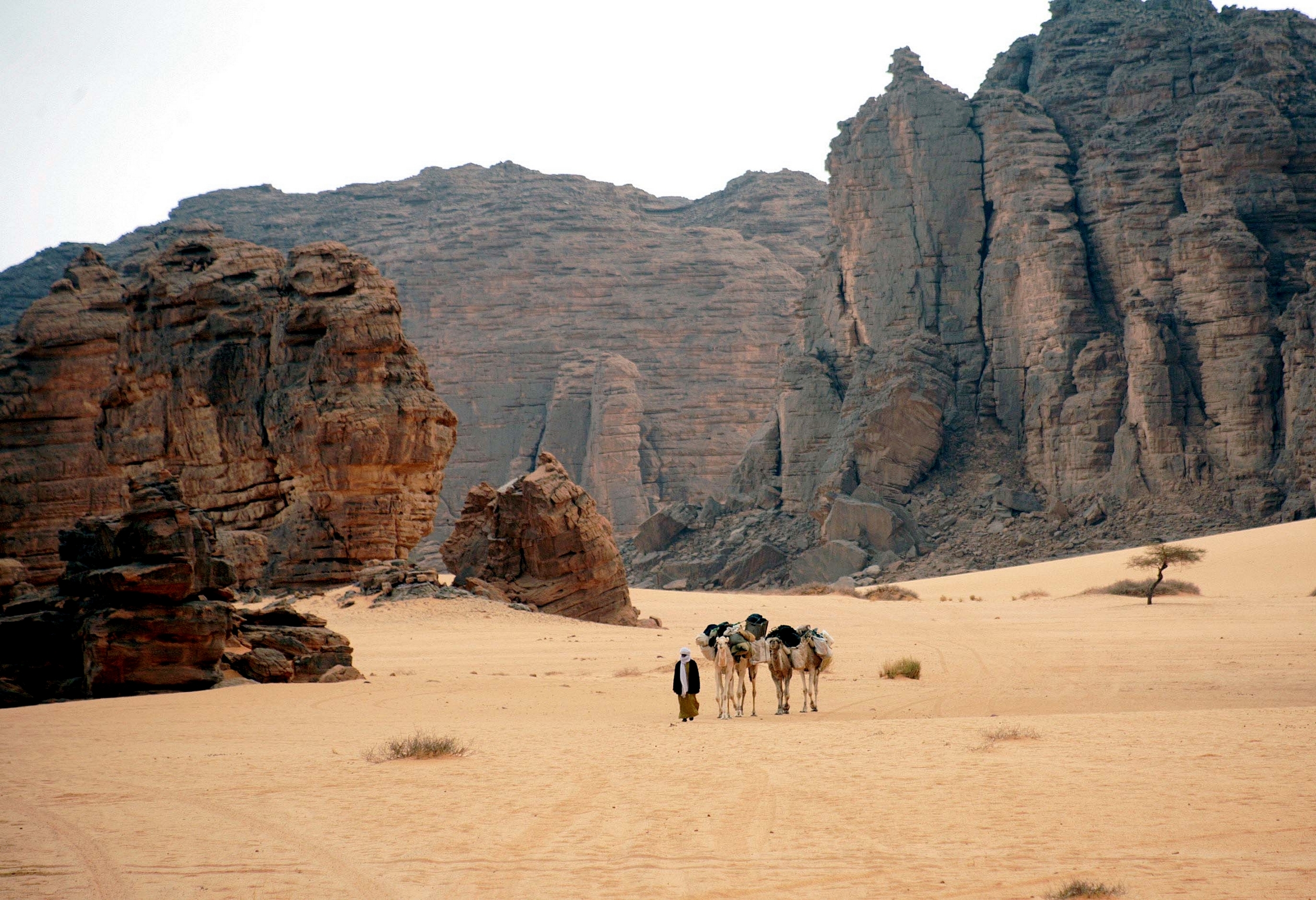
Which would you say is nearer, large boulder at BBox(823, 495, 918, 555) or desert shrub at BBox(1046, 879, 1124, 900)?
desert shrub at BBox(1046, 879, 1124, 900)

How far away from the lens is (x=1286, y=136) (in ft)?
155

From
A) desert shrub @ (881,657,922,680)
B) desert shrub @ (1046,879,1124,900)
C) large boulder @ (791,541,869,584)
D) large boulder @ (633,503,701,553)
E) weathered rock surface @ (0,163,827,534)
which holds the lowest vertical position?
large boulder @ (791,541,869,584)

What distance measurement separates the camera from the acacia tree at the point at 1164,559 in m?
26.8

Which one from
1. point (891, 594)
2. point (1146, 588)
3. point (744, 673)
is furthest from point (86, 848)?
point (891, 594)

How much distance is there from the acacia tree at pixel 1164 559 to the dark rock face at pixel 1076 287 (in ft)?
42.2

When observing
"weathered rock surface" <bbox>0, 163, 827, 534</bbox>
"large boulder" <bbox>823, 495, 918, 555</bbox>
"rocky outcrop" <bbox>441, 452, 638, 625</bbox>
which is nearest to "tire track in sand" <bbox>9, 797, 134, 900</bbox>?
"rocky outcrop" <bbox>441, 452, 638, 625</bbox>

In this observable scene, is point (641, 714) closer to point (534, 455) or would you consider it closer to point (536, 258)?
point (534, 455)

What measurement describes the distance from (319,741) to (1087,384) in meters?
44.3

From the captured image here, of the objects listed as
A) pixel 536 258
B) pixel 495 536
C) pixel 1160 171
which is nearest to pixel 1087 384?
pixel 1160 171

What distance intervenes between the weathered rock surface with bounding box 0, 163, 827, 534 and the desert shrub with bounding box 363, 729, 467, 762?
64.1 meters

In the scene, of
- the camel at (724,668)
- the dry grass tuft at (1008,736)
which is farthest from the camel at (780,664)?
the dry grass tuft at (1008,736)

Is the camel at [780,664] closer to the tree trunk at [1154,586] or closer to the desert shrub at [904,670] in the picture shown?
the desert shrub at [904,670]

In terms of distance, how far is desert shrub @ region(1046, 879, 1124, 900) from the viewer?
5.30 metres

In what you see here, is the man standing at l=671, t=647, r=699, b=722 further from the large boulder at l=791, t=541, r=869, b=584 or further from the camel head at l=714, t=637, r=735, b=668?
the large boulder at l=791, t=541, r=869, b=584
